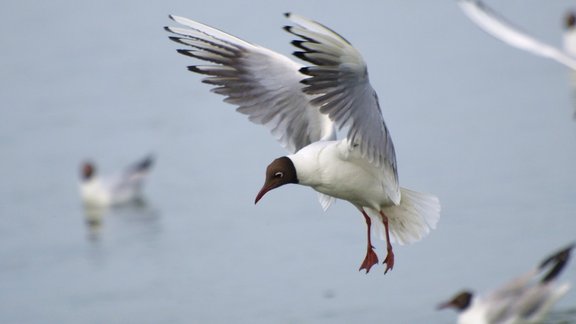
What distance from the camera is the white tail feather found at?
6487 millimetres

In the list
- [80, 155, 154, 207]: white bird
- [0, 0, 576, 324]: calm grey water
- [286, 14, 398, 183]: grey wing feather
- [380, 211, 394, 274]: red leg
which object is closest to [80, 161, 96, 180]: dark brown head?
[80, 155, 154, 207]: white bird

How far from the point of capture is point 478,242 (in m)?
8.65

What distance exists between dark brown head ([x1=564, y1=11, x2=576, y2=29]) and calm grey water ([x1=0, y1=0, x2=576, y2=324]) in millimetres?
289

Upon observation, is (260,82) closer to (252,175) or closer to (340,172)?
(340,172)

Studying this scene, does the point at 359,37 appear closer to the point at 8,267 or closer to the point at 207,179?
the point at 207,179

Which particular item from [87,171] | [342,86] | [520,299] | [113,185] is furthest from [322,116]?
[87,171]

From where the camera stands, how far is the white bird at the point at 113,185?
11781 millimetres

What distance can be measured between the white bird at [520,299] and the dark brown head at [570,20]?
731 centimetres

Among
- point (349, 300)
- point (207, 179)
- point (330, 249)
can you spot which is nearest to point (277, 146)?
point (207, 179)

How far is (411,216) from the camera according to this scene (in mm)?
6566

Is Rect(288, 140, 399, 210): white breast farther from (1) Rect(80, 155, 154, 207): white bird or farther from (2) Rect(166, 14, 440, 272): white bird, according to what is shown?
(1) Rect(80, 155, 154, 207): white bird

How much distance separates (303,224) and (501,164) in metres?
1.85

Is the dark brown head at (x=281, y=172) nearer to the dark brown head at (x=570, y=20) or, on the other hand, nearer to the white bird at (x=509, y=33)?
the white bird at (x=509, y=33)

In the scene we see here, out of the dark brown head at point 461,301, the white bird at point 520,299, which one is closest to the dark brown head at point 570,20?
the white bird at point 520,299
